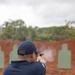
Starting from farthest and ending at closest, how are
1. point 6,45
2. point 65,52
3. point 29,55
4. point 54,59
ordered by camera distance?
point 6,45
point 54,59
point 65,52
point 29,55

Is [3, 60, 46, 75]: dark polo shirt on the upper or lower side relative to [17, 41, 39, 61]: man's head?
lower

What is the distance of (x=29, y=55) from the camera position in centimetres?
220

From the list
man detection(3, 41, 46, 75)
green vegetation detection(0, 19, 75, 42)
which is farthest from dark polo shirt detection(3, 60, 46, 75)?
green vegetation detection(0, 19, 75, 42)

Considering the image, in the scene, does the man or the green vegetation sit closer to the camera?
the man

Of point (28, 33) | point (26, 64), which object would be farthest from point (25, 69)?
point (28, 33)

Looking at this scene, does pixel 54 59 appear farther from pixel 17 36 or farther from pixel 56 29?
pixel 56 29

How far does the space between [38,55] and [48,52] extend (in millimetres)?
13768

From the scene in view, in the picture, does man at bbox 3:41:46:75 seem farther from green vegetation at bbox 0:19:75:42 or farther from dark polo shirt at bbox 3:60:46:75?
green vegetation at bbox 0:19:75:42

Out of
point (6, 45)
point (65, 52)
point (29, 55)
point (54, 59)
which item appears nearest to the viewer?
point (29, 55)

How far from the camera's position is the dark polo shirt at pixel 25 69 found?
221 cm

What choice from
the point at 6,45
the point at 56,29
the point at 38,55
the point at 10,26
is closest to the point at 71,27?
the point at 56,29

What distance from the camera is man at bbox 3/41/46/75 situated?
2201 millimetres

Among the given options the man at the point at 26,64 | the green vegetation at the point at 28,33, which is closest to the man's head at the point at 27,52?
the man at the point at 26,64

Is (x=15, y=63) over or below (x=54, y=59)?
over
